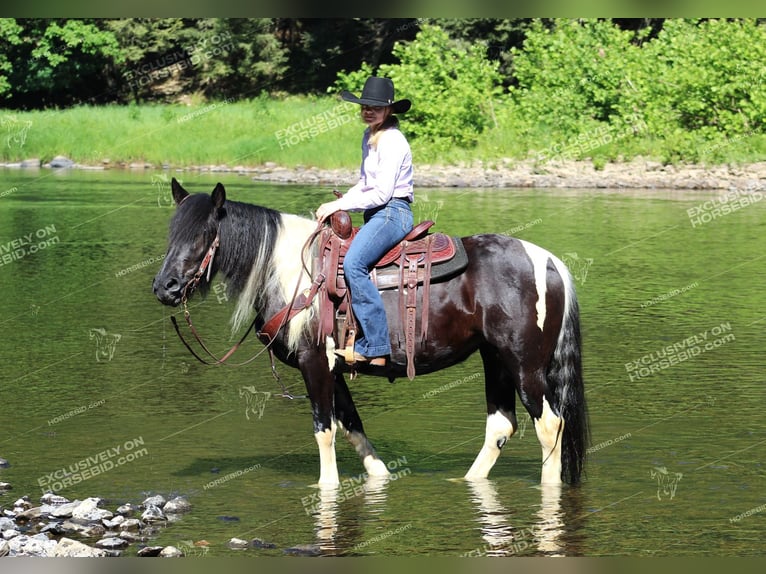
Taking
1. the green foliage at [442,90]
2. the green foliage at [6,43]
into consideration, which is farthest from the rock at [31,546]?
the green foliage at [6,43]

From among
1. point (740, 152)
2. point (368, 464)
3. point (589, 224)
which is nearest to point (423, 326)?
point (368, 464)

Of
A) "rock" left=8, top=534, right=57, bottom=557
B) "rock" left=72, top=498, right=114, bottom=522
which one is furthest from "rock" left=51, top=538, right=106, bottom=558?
"rock" left=72, top=498, right=114, bottom=522

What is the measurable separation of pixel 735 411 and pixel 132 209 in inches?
767

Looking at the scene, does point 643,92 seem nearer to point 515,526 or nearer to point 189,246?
point 189,246

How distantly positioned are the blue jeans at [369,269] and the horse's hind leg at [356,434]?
2.11ft

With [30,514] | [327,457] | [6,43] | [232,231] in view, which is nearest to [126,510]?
[30,514]

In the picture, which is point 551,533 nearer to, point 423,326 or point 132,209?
point 423,326

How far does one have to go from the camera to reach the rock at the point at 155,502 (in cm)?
821

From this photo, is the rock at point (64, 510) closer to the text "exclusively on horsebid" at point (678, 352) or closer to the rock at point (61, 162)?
the text "exclusively on horsebid" at point (678, 352)

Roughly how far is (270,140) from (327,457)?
33.8 metres

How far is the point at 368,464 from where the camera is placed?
30.1ft

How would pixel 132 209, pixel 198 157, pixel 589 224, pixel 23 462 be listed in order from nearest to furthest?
1. pixel 23 462
2. pixel 589 224
3. pixel 132 209
4. pixel 198 157

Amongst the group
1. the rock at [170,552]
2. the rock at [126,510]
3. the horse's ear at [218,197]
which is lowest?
the rock at [126,510]

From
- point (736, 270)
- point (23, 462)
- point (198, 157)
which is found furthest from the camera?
point (198, 157)
